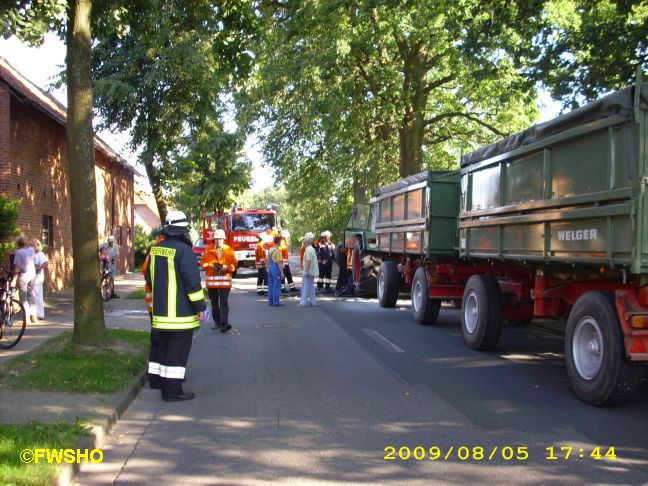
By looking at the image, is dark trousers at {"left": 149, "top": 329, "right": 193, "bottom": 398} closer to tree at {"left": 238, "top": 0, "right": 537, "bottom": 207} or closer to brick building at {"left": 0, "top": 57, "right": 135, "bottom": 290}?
brick building at {"left": 0, "top": 57, "right": 135, "bottom": 290}

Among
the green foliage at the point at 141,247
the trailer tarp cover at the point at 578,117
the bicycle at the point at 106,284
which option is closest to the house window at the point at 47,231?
the bicycle at the point at 106,284

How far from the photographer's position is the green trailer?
573cm

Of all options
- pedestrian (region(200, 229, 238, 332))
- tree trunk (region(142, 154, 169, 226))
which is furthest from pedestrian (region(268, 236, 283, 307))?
tree trunk (region(142, 154, 169, 226))

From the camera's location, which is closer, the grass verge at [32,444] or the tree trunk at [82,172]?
the grass verge at [32,444]

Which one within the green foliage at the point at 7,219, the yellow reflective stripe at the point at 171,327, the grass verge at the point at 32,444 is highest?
the green foliage at the point at 7,219

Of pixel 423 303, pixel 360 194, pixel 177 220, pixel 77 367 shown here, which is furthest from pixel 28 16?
pixel 360 194

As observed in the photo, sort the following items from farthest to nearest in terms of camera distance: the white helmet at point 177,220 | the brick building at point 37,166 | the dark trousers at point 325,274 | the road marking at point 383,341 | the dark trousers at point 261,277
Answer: the dark trousers at point 325,274
the dark trousers at point 261,277
the brick building at point 37,166
the road marking at point 383,341
the white helmet at point 177,220

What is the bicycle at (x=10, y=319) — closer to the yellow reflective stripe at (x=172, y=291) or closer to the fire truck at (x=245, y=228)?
the yellow reflective stripe at (x=172, y=291)

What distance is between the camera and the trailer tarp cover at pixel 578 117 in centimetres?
570

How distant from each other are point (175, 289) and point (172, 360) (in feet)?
2.32

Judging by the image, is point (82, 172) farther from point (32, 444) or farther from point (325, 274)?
point (325, 274)

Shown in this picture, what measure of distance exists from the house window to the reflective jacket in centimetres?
1308

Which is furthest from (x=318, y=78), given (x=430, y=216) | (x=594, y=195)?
(x=594, y=195)

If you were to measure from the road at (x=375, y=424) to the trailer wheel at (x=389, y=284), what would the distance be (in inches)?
199
